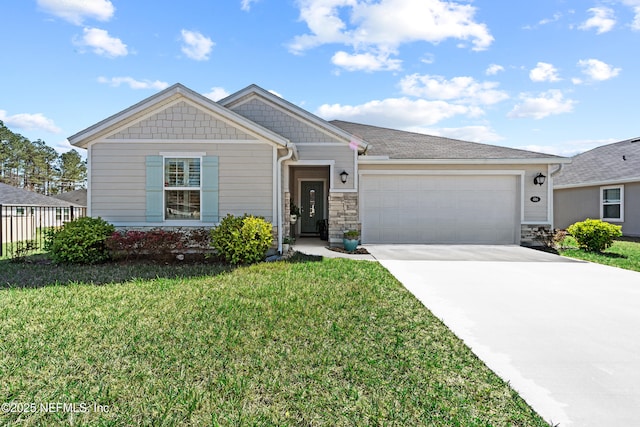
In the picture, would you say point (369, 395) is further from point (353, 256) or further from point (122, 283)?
point (353, 256)

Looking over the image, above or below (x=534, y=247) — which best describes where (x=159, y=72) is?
above

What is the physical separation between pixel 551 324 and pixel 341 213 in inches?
281

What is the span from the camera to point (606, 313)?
177 inches

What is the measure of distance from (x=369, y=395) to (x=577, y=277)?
6207mm

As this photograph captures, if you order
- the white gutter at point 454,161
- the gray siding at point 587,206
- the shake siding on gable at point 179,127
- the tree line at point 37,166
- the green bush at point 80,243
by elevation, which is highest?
the tree line at point 37,166

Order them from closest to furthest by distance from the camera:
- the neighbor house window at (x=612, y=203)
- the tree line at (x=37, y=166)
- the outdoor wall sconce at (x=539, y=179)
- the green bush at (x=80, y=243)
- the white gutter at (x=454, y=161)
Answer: the green bush at (x=80, y=243) < the white gutter at (x=454, y=161) < the outdoor wall sconce at (x=539, y=179) < the neighbor house window at (x=612, y=203) < the tree line at (x=37, y=166)

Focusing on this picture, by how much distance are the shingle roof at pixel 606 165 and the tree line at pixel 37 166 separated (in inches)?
1928

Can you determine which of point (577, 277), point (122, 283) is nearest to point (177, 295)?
point (122, 283)

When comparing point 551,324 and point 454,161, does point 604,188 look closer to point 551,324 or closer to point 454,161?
point 454,161

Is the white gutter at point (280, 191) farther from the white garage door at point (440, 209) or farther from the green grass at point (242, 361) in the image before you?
the white garage door at point (440, 209)

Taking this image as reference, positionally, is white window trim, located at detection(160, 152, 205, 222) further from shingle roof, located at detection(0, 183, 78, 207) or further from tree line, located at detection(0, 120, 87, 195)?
tree line, located at detection(0, 120, 87, 195)

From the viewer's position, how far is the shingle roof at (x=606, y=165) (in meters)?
14.7

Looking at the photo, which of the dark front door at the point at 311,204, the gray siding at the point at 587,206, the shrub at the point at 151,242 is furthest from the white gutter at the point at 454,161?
the gray siding at the point at 587,206

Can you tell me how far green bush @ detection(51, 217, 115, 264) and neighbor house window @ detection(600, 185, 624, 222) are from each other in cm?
1867
